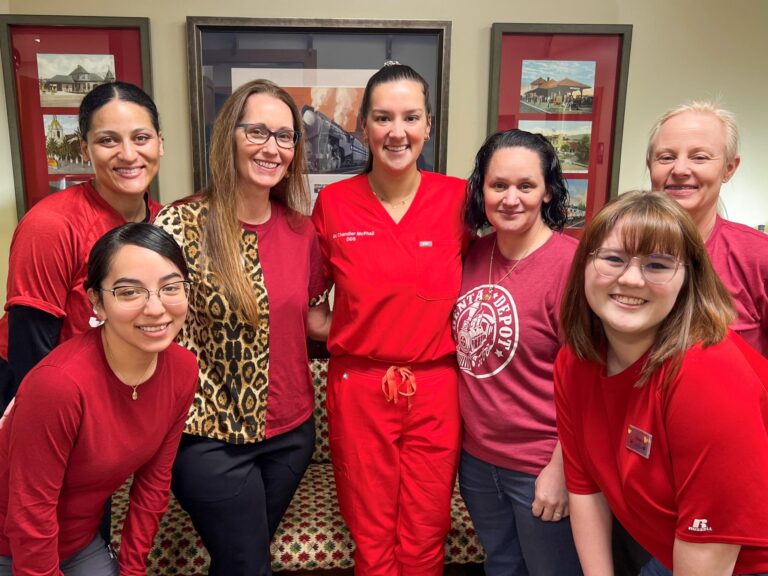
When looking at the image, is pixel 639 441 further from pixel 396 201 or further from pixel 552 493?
pixel 396 201

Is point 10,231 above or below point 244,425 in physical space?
above

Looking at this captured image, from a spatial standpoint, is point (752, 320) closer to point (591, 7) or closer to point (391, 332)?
point (391, 332)

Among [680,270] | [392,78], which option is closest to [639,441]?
[680,270]

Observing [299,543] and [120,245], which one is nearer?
[120,245]

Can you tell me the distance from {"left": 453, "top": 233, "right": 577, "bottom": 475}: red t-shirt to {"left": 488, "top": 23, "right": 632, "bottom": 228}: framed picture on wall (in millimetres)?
1098

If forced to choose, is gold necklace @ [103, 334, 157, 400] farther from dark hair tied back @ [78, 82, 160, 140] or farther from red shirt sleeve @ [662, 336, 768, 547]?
red shirt sleeve @ [662, 336, 768, 547]

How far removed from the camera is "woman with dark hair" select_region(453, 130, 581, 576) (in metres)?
1.48

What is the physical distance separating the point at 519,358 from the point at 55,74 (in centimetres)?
221

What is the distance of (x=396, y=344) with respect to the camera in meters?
1.60

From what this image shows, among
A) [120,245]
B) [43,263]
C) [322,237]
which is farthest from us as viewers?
[322,237]

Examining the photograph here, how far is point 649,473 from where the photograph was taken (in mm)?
1124

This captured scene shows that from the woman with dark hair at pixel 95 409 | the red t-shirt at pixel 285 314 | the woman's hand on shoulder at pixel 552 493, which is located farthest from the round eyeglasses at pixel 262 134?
the woman's hand on shoulder at pixel 552 493

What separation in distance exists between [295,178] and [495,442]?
38.7 inches

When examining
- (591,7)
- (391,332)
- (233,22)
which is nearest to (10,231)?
(233,22)
